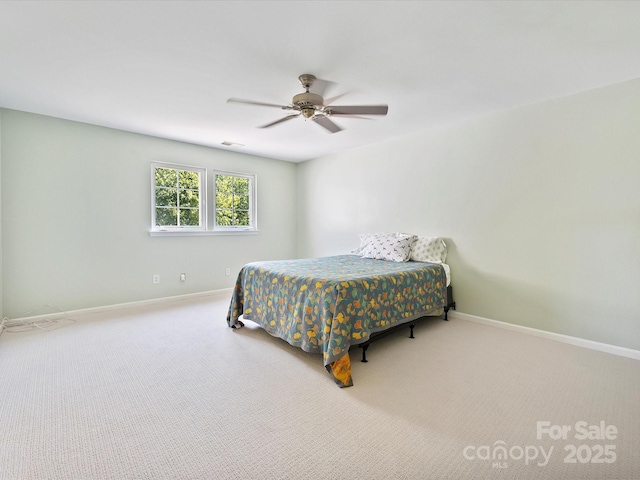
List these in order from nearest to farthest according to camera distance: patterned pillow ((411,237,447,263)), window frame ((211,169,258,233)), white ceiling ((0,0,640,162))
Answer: white ceiling ((0,0,640,162)) → patterned pillow ((411,237,447,263)) → window frame ((211,169,258,233))

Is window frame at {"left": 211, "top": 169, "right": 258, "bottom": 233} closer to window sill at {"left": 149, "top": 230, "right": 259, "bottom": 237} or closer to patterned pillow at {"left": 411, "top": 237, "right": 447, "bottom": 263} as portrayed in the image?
window sill at {"left": 149, "top": 230, "right": 259, "bottom": 237}

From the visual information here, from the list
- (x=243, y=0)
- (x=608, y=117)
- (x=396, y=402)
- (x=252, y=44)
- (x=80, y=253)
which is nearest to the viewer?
(x=243, y=0)

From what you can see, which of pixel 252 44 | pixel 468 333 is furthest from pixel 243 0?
pixel 468 333

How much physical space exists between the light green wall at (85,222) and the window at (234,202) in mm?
324

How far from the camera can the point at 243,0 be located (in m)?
1.65

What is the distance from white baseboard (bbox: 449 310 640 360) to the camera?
8.38ft

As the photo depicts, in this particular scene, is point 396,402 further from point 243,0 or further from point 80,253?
point 80,253

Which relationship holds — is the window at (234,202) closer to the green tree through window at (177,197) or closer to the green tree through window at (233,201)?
Answer: the green tree through window at (233,201)

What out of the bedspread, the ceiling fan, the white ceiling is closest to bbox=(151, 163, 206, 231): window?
the white ceiling

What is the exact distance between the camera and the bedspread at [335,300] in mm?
2268

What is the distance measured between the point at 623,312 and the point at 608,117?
65.8 inches

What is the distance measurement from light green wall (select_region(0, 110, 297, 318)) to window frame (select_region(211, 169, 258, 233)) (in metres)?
0.24

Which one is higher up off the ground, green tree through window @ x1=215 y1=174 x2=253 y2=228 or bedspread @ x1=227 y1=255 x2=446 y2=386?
green tree through window @ x1=215 y1=174 x2=253 y2=228

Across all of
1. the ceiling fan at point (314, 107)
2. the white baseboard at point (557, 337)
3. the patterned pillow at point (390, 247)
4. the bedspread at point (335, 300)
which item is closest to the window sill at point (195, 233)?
the bedspread at point (335, 300)
